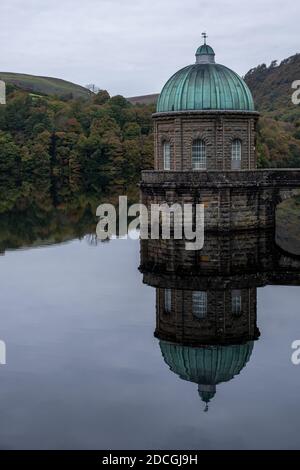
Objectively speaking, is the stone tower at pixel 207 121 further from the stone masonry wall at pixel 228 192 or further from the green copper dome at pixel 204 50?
the stone masonry wall at pixel 228 192

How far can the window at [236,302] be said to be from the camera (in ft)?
81.7

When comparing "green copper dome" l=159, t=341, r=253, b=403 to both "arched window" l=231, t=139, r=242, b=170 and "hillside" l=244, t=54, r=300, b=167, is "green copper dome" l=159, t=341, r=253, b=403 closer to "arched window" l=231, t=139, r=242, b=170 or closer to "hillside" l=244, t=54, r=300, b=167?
"arched window" l=231, t=139, r=242, b=170

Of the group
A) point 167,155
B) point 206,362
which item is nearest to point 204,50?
point 167,155

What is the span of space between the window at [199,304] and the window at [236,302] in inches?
38.2

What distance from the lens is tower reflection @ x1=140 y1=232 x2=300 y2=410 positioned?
20.2 metres

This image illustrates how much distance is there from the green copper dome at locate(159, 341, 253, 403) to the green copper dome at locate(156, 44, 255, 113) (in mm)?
22230

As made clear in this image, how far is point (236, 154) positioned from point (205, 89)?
13.4 feet

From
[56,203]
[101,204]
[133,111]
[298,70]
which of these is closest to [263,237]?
[101,204]

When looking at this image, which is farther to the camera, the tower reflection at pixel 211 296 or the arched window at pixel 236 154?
the arched window at pixel 236 154

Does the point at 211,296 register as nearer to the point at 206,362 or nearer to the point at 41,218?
the point at 206,362

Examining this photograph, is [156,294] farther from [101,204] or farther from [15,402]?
[101,204]

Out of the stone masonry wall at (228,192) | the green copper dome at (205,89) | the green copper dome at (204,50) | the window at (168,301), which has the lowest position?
the window at (168,301)

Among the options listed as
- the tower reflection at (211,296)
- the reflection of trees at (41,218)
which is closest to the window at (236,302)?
the tower reflection at (211,296)

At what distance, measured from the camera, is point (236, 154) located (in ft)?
138
